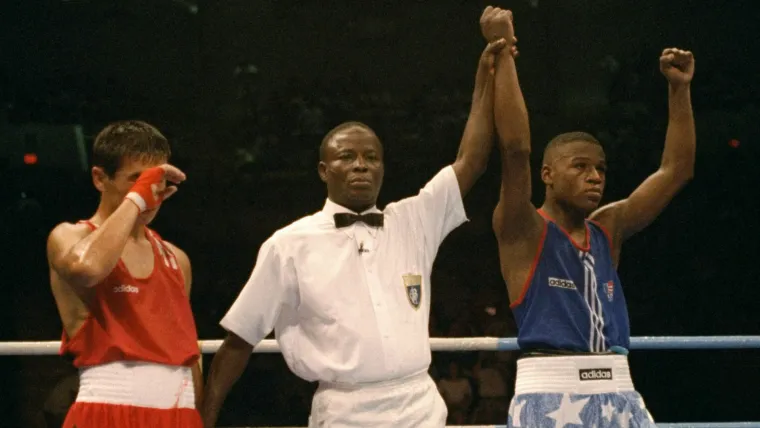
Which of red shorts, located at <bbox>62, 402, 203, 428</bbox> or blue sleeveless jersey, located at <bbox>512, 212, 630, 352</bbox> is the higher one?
blue sleeveless jersey, located at <bbox>512, 212, 630, 352</bbox>

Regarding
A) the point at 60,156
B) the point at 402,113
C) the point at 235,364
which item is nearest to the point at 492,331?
the point at 402,113

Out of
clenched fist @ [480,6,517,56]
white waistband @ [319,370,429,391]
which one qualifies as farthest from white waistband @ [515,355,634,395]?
clenched fist @ [480,6,517,56]

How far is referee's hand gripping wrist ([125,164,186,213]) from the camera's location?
6.54 feet

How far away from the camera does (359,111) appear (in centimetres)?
670

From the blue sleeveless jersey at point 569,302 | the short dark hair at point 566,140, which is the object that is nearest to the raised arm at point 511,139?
the blue sleeveless jersey at point 569,302

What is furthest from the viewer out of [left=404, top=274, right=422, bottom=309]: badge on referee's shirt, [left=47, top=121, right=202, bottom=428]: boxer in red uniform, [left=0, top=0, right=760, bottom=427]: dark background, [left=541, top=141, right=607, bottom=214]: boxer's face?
[left=0, top=0, right=760, bottom=427]: dark background

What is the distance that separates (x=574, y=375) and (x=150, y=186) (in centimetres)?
111

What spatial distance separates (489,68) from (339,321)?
770mm

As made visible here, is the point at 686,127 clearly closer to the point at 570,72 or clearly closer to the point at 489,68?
the point at 489,68

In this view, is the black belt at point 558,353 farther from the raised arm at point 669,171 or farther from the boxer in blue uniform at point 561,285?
the raised arm at point 669,171

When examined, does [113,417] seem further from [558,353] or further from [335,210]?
[558,353]

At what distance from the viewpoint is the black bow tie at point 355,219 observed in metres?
2.25

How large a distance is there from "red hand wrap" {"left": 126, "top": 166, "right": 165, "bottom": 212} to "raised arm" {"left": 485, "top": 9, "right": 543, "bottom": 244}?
842 mm

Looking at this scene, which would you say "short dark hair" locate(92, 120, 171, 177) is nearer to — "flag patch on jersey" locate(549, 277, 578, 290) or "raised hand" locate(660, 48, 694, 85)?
"flag patch on jersey" locate(549, 277, 578, 290)
